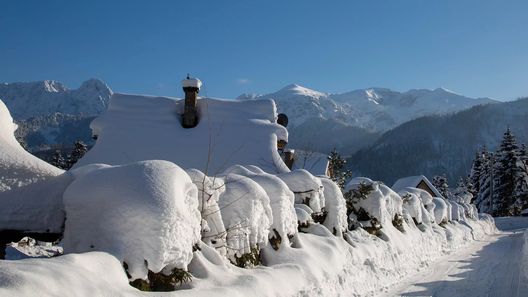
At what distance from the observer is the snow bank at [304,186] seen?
9.64 metres

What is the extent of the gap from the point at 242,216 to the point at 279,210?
3.84 feet

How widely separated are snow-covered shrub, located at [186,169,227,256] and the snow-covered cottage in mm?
8920

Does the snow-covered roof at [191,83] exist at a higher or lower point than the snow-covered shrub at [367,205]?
higher

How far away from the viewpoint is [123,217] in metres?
4.75

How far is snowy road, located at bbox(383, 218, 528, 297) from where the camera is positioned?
1009 centimetres

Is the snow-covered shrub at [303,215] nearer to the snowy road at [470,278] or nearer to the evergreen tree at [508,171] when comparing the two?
the snowy road at [470,278]

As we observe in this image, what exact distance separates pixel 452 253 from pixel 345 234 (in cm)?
1043

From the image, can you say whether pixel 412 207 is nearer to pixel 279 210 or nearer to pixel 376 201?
pixel 376 201

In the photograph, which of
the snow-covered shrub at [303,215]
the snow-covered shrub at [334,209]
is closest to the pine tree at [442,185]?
the snow-covered shrub at [334,209]

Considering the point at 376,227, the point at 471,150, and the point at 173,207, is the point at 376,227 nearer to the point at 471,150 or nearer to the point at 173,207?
the point at 173,207

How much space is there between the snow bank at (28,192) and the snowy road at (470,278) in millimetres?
6959

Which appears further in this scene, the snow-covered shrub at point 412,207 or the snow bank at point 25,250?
the snow-covered shrub at point 412,207

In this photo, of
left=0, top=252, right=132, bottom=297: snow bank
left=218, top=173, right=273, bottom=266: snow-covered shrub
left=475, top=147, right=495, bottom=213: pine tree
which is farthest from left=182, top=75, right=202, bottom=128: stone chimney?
left=475, top=147, right=495, bottom=213: pine tree

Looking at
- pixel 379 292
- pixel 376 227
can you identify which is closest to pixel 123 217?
pixel 379 292
